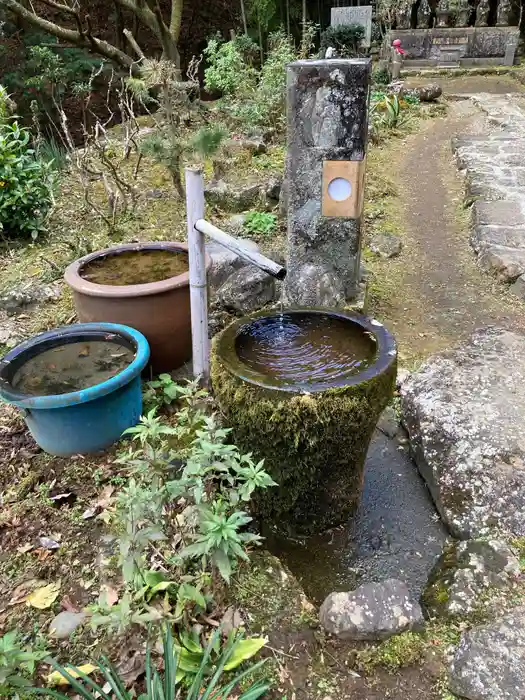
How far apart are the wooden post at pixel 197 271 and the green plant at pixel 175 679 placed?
125 cm

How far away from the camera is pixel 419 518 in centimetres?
273

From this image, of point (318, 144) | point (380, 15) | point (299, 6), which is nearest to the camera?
point (318, 144)

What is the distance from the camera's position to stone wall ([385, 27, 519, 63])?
1330 cm

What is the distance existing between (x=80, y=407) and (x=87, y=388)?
0.32ft

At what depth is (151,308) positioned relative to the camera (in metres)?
3.25

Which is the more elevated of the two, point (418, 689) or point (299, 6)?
point (299, 6)

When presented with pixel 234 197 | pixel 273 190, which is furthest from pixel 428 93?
pixel 234 197

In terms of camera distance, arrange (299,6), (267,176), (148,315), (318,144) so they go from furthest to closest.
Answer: (299,6), (267,176), (318,144), (148,315)

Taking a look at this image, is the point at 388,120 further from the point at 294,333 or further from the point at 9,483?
the point at 9,483

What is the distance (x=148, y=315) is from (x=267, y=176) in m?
3.66

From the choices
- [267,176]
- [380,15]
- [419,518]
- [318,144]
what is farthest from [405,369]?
[380,15]

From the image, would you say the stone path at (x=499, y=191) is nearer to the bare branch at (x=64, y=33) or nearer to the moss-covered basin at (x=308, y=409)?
the moss-covered basin at (x=308, y=409)

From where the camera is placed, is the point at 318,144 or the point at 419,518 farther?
the point at 318,144

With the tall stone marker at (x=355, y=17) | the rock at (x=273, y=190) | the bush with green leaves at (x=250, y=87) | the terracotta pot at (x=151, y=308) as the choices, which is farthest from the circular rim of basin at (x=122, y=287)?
the tall stone marker at (x=355, y=17)
